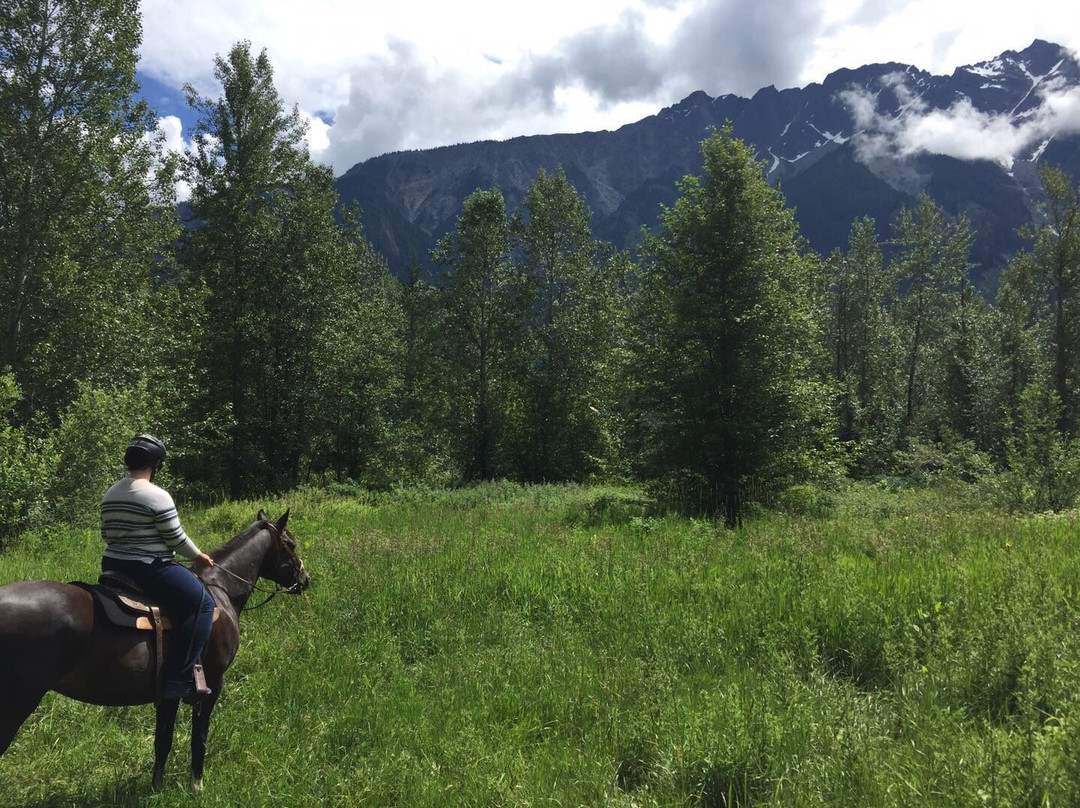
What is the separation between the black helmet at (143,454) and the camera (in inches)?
158

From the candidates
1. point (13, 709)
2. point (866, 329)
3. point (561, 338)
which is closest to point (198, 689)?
point (13, 709)

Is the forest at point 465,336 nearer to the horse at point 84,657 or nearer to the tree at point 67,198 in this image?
the tree at point 67,198

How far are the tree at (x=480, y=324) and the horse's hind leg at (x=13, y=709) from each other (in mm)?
25994

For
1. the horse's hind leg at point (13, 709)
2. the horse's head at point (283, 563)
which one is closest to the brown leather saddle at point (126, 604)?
the horse's hind leg at point (13, 709)

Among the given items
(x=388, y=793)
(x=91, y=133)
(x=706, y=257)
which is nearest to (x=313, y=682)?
(x=388, y=793)

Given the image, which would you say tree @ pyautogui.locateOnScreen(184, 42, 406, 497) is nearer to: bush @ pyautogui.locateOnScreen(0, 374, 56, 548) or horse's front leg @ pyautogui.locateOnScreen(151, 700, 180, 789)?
bush @ pyautogui.locateOnScreen(0, 374, 56, 548)

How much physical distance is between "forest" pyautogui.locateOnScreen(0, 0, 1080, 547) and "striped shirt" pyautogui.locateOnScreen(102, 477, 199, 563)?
9737mm

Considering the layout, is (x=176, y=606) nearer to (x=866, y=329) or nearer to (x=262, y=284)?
(x=262, y=284)

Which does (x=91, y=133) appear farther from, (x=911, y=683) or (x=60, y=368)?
(x=911, y=683)

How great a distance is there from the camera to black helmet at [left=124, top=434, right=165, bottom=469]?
158 inches

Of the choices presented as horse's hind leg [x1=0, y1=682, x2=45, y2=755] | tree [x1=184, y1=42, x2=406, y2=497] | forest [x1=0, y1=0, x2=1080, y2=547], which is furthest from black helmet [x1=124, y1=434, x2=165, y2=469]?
tree [x1=184, y1=42, x2=406, y2=497]

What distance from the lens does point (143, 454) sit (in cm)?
406

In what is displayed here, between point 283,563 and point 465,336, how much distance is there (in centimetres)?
2520

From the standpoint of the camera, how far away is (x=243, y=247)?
23.4 meters
